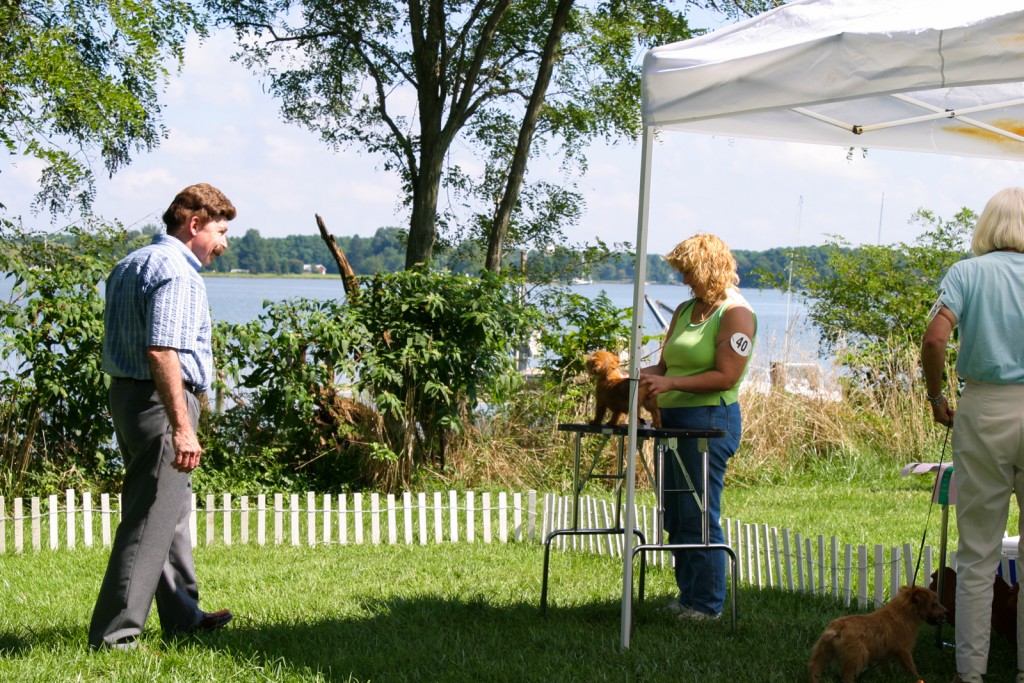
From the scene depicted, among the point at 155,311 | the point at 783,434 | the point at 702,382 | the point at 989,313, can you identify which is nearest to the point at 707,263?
the point at 702,382

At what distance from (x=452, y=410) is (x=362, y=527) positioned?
71.3 inches

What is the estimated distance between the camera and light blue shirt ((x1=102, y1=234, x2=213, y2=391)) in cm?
421

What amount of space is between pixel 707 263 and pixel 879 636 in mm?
1683

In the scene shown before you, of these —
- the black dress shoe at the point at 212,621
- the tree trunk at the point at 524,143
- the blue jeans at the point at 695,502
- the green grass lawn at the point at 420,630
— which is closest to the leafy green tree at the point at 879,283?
the tree trunk at the point at 524,143

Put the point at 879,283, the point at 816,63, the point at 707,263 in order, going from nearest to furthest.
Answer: the point at 816,63 < the point at 707,263 < the point at 879,283

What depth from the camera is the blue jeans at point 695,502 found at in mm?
4824

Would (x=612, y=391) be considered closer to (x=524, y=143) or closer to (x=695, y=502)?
(x=695, y=502)

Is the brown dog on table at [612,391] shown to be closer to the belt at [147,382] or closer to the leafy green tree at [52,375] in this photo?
the belt at [147,382]

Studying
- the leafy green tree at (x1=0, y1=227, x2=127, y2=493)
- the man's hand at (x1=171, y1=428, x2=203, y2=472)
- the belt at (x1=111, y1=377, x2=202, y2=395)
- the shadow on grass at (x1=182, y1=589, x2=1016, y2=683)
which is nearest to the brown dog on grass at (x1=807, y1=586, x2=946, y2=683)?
the shadow on grass at (x1=182, y1=589, x2=1016, y2=683)

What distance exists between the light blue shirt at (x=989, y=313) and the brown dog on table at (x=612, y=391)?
1.41 metres

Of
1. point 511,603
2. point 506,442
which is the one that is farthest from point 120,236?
point 511,603

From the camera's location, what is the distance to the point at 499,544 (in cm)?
746

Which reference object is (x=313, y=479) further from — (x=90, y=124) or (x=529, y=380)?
(x=90, y=124)

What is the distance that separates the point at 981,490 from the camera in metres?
3.82
